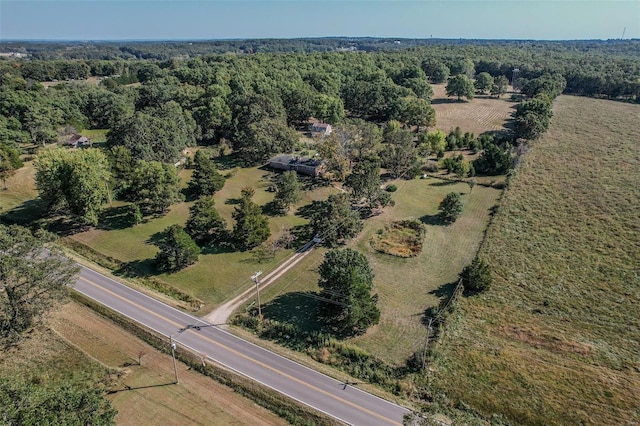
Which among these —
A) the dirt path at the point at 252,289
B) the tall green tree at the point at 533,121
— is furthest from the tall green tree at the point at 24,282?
the tall green tree at the point at 533,121

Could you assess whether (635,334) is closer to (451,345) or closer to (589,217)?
(451,345)

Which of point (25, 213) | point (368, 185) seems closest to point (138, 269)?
point (25, 213)

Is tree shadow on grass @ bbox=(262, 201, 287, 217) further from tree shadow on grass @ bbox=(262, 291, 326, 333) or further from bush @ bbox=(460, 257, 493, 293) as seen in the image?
bush @ bbox=(460, 257, 493, 293)

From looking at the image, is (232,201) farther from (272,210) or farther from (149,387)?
(149,387)

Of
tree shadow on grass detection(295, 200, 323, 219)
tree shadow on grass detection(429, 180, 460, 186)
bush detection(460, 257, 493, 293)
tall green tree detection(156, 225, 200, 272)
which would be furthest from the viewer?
tree shadow on grass detection(429, 180, 460, 186)

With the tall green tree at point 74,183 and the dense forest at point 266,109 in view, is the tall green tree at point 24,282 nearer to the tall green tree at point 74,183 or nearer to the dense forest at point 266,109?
the tall green tree at point 74,183

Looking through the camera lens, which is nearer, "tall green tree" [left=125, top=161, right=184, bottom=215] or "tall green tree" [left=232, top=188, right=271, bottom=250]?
"tall green tree" [left=232, top=188, right=271, bottom=250]

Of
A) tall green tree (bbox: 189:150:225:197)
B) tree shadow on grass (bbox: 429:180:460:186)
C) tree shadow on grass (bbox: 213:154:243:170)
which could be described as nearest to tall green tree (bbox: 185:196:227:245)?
tall green tree (bbox: 189:150:225:197)
